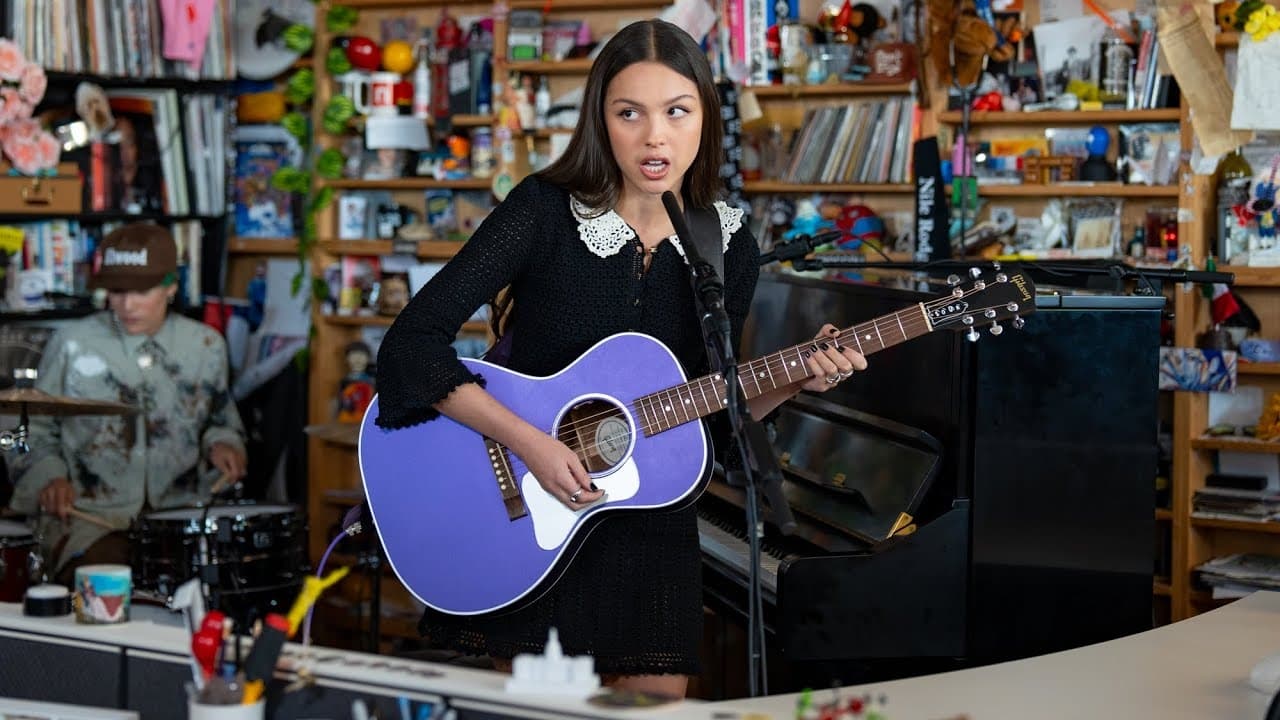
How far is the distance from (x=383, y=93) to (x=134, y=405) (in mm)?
1621

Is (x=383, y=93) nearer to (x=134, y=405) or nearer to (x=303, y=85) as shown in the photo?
(x=303, y=85)

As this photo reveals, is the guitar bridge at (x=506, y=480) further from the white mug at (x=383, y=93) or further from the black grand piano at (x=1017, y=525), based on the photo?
the white mug at (x=383, y=93)

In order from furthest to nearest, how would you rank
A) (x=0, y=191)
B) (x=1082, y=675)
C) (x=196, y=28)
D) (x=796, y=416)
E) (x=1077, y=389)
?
(x=196, y=28) → (x=0, y=191) → (x=796, y=416) → (x=1077, y=389) → (x=1082, y=675)

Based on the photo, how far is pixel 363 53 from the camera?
208 inches

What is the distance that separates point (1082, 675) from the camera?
2031 mm

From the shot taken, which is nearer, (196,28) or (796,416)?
(796,416)

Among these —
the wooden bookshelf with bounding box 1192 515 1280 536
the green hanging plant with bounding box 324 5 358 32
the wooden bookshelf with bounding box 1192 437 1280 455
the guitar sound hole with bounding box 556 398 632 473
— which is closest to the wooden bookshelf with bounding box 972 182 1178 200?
the wooden bookshelf with bounding box 1192 437 1280 455

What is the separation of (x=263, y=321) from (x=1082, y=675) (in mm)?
4214

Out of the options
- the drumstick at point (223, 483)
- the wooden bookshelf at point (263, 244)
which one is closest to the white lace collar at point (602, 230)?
the drumstick at point (223, 483)

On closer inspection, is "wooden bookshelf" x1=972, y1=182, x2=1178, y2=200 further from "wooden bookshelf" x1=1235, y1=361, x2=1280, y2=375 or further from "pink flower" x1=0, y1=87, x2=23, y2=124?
"pink flower" x1=0, y1=87, x2=23, y2=124

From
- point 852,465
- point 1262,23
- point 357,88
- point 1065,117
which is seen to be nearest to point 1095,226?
point 1065,117

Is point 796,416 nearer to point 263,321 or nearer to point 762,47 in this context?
point 762,47

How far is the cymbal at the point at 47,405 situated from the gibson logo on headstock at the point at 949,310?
2111 millimetres

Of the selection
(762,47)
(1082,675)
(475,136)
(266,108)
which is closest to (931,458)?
(1082,675)
